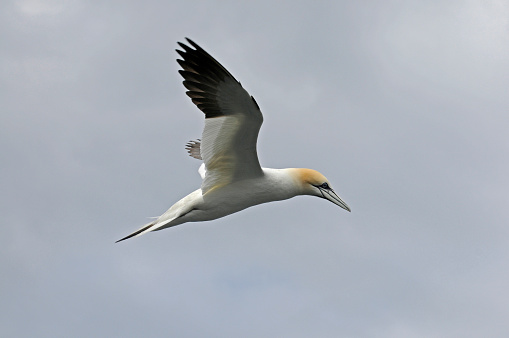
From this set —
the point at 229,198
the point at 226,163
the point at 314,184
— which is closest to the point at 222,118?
the point at 226,163

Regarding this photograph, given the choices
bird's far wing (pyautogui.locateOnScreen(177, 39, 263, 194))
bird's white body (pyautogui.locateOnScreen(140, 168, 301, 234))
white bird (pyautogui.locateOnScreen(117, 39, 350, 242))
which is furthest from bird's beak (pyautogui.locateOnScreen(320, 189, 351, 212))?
bird's far wing (pyautogui.locateOnScreen(177, 39, 263, 194))

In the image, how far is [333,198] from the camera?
57.0 ft

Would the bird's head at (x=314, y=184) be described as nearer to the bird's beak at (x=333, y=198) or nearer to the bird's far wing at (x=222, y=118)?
the bird's beak at (x=333, y=198)

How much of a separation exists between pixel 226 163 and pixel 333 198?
2.36m

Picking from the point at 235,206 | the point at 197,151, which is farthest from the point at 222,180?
the point at 197,151

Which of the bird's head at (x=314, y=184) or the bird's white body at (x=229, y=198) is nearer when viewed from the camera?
the bird's white body at (x=229, y=198)

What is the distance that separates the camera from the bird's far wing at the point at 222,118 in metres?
14.7

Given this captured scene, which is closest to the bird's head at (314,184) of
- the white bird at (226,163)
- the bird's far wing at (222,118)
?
the white bird at (226,163)

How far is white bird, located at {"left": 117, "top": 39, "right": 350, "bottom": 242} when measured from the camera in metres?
14.8

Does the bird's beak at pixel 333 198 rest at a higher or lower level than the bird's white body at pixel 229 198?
higher

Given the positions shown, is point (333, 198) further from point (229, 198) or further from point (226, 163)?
point (226, 163)

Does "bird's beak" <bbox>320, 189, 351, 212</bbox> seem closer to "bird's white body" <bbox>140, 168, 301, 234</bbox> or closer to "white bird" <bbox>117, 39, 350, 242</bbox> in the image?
"white bird" <bbox>117, 39, 350, 242</bbox>

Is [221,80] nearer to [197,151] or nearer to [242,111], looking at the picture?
[242,111]

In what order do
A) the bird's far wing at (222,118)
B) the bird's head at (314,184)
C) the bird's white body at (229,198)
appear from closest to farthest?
the bird's far wing at (222,118), the bird's white body at (229,198), the bird's head at (314,184)
